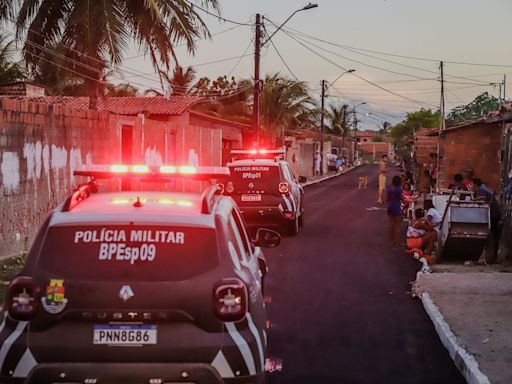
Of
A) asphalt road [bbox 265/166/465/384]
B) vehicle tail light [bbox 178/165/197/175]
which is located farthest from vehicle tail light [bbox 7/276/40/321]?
asphalt road [bbox 265/166/465/384]

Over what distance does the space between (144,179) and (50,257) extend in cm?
136

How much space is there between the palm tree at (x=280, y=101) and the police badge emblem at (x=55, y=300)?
41.0m

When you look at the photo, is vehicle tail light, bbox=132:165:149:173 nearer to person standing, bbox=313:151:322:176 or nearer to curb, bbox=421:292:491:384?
curb, bbox=421:292:491:384

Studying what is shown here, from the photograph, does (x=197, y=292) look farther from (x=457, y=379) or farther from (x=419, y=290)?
(x=419, y=290)

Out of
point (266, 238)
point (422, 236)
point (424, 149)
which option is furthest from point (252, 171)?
point (424, 149)

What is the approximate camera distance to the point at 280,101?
45.4 metres

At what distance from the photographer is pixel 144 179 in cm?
573

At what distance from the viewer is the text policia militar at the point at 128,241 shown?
14.9 feet

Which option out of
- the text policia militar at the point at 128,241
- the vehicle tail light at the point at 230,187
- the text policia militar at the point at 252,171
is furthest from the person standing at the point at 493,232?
the text policia militar at the point at 128,241

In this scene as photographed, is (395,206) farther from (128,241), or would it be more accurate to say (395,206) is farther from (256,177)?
(128,241)

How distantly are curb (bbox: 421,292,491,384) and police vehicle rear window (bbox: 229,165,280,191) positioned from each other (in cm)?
803

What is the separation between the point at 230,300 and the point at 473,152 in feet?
81.9

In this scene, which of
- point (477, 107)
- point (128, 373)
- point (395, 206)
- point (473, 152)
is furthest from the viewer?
point (477, 107)

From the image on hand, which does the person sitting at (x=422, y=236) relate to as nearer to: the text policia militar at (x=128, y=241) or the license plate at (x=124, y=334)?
the text policia militar at (x=128, y=241)
